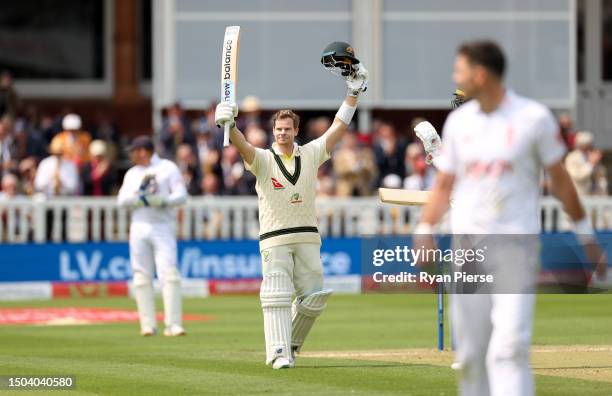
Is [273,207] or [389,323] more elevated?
[273,207]

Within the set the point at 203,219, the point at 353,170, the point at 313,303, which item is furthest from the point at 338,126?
the point at 353,170

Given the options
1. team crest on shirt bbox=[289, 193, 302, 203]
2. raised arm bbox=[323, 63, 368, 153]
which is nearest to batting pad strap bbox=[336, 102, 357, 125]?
raised arm bbox=[323, 63, 368, 153]

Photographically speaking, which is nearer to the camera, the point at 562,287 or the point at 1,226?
the point at 562,287

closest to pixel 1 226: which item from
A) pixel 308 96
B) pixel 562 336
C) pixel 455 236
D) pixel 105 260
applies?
pixel 105 260

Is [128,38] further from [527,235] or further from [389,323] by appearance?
[527,235]

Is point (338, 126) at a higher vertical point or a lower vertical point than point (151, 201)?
higher

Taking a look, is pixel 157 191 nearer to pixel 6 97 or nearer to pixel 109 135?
pixel 109 135

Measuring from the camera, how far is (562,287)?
50.1ft

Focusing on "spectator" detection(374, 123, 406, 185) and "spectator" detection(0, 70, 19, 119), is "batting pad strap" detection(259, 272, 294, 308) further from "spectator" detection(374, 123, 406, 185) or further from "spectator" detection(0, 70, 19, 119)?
"spectator" detection(0, 70, 19, 119)

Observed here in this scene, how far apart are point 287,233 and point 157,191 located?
15.9 ft

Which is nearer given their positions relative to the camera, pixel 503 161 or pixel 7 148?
Result: pixel 503 161

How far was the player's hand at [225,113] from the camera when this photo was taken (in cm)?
1170

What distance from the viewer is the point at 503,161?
26.1 ft

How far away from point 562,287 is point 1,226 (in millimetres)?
11801
